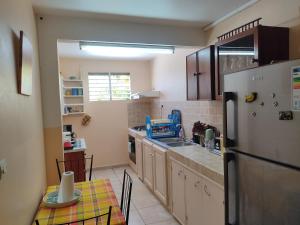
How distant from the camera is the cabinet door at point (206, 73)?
8.46 ft

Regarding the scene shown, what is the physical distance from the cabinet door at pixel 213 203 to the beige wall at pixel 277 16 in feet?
4.38

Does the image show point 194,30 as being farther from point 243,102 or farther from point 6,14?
point 6,14

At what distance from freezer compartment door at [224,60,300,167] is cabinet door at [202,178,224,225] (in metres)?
0.55

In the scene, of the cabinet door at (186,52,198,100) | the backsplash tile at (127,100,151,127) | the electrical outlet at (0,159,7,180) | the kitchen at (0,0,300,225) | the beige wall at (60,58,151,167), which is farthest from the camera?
the backsplash tile at (127,100,151,127)

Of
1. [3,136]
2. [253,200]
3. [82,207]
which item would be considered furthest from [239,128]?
[3,136]

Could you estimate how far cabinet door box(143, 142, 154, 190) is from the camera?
11.9 ft

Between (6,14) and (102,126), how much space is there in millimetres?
4008

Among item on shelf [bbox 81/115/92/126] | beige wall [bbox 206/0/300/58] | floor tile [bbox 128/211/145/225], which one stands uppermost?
beige wall [bbox 206/0/300/58]

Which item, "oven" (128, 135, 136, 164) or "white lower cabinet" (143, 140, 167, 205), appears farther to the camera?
"oven" (128, 135, 136, 164)

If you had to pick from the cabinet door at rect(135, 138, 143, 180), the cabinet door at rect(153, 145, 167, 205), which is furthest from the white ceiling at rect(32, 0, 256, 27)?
the cabinet door at rect(135, 138, 143, 180)

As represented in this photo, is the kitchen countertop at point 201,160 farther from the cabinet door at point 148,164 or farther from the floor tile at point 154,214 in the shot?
the floor tile at point 154,214

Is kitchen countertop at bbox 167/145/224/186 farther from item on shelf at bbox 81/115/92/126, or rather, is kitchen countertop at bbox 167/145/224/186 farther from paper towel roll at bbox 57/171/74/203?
item on shelf at bbox 81/115/92/126

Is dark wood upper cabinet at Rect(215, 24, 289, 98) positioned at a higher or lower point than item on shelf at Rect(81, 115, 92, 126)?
higher

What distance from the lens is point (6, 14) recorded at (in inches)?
51.8
